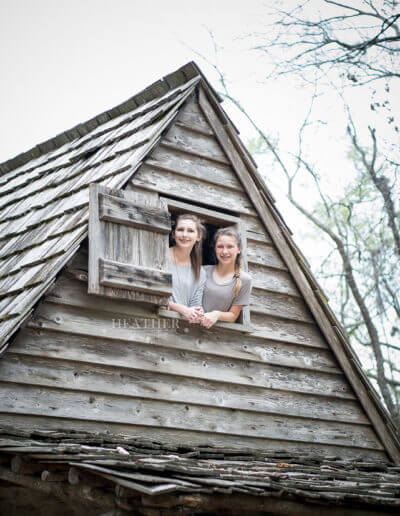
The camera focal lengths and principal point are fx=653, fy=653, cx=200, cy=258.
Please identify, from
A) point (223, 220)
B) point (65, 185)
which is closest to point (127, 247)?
point (223, 220)

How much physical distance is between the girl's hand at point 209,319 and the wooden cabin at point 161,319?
16cm

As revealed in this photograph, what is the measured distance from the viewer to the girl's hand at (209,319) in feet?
20.4

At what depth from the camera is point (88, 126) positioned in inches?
366

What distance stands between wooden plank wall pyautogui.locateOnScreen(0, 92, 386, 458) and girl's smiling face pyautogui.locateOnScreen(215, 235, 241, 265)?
38 centimetres

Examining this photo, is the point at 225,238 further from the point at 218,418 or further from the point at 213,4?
the point at 213,4

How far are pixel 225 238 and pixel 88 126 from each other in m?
3.54

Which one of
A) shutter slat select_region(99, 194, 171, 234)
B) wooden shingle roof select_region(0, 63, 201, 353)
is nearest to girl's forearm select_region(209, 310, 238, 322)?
shutter slat select_region(99, 194, 171, 234)

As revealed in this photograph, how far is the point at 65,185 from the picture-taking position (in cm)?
732

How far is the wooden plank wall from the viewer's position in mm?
5391

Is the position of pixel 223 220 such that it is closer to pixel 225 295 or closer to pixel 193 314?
pixel 225 295

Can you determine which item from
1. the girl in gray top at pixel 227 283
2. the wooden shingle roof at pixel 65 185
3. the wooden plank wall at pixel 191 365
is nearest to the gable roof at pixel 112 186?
the wooden shingle roof at pixel 65 185

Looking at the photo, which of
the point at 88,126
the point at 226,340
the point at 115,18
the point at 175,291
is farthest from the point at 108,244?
the point at 115,18

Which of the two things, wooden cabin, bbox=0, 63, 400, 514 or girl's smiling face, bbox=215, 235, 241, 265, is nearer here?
wooden cabin, bbox=0, 63, 400, 514

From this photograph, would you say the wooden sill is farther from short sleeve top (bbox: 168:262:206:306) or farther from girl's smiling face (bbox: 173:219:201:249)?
girl's smiling face (bbox: 173:219:201:249)
